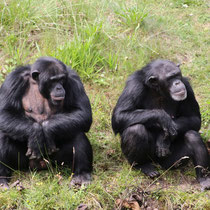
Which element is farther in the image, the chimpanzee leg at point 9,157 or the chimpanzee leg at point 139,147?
the chimpanzee leg at point 139,147

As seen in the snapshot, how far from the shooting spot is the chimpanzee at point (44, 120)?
563cm

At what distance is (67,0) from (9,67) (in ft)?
7.22

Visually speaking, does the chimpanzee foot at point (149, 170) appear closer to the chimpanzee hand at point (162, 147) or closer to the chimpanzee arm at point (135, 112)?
the chimpanzee hand at point (162, 147)

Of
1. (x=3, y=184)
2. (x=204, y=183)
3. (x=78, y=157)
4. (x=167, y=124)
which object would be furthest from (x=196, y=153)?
(x=3, y=184)

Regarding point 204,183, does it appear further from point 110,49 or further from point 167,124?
point 110,49

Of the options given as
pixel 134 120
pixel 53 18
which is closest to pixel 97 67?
pixel 53 18

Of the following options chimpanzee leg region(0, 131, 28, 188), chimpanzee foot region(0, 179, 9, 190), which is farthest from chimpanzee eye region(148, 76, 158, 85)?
chimpanzee foot region(0, 179, 9, 190)

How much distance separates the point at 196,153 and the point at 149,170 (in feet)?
2.40

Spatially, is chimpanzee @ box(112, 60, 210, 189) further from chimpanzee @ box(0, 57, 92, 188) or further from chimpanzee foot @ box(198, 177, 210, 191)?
chimpanzee @ box(0, 57, 92, 188)

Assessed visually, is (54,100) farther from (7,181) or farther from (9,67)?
(9,67)

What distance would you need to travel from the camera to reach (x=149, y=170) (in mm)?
6102

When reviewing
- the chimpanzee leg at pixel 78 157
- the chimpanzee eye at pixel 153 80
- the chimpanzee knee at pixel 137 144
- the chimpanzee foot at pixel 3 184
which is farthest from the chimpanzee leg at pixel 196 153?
the chimpanzee foot at pixel 3 184

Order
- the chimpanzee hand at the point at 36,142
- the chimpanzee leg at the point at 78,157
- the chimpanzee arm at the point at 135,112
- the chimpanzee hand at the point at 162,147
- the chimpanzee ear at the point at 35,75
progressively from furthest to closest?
the chimpanzee hand at the point at 162,147 < the chimpanzee arm at the point at 135,112 < the chimpanzee leg at the point at 78,157 < the chimpanzee ear at the point at 35,75 < the chimpanzee hand at the point at 36,142

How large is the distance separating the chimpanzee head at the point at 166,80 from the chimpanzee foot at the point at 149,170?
3.55ft
